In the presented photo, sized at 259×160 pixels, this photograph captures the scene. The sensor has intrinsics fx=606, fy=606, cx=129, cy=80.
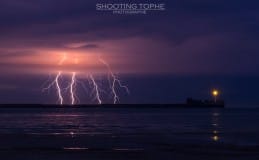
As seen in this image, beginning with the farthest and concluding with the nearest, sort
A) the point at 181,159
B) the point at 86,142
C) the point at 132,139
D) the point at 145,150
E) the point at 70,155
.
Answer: the point at 132,139 → the point at 86,142 → the point at 145,150 → the point at 70,155 → the point at 181,159

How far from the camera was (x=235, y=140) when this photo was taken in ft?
121

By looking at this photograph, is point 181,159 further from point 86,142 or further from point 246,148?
point 86,142

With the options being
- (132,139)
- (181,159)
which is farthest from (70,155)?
(132,139)

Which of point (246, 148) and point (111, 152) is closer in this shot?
point (111, 152)

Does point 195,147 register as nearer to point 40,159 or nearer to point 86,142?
point 86,142

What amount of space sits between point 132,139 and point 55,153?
33.2ft

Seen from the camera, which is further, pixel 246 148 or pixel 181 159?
pixel 246 148

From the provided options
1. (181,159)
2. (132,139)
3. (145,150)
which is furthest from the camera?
(132,139)

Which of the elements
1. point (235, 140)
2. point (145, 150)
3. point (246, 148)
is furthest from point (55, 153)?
point (235, 140)

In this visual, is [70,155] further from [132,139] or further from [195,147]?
[132,139]

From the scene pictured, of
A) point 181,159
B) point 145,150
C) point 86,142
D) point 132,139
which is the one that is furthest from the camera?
point 132,139

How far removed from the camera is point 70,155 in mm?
27688

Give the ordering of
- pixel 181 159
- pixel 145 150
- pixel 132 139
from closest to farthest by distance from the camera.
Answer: pixel 181 159 → pixel 145 150 → pixel 132 139

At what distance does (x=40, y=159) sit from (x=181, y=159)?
6.05 metres
